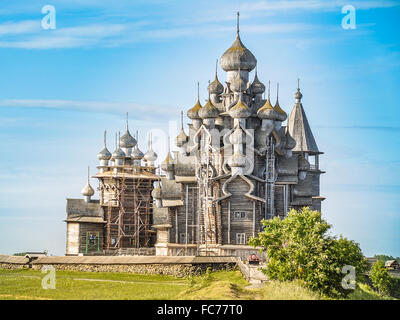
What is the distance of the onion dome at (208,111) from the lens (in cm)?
5709

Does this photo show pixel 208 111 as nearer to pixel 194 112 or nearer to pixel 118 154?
pixel 194 112

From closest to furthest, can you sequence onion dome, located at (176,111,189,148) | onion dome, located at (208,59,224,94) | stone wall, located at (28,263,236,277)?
1. stone wall, located at (28,263,236,277)
2. onion dome, located at (176,111,189,148)
3. onion dome, located at (208,59,224,94)

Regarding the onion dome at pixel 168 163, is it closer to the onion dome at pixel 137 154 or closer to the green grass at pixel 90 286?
the onion dome at pixel 137 154

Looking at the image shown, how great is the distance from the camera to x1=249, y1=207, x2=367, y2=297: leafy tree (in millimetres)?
37469

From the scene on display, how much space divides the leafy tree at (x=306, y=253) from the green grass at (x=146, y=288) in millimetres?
920

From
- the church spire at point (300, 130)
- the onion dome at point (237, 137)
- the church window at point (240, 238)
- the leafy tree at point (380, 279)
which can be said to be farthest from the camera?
the church spire at point (300, 130)

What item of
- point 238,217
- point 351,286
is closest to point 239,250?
point 238,217

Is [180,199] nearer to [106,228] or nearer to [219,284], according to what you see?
[106,228]

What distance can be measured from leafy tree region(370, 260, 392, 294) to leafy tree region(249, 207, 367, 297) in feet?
58.1
